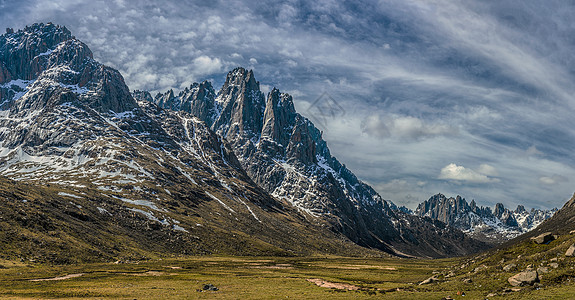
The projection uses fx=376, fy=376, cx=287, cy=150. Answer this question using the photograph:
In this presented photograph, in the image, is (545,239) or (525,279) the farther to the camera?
(545,239)

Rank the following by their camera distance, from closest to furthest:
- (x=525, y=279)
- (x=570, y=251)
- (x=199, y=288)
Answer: (x=525, y=279)
(x=570, y=251)
(x=199, y=288)

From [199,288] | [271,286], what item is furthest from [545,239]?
[199,288]

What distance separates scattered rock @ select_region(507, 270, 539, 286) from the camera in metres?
54.5

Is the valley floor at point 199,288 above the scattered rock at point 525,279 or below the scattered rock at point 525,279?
below

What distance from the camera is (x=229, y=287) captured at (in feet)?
265

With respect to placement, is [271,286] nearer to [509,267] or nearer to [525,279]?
[509,267]

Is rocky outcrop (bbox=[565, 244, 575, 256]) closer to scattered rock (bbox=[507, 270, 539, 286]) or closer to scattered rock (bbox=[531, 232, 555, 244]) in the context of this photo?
scattered rock (bbox=[507, 270, 539, 286])

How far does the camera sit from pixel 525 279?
5525cm

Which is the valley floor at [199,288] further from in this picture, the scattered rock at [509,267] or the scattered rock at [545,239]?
the scattered rock at [545,239]

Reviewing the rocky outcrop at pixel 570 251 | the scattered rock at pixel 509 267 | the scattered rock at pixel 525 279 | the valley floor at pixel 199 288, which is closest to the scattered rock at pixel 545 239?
the valley floor at pixel 199 288

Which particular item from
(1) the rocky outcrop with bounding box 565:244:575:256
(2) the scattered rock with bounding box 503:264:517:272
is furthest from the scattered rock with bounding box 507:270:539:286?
(2) the scattered rock with bounding box 503:264:517:272

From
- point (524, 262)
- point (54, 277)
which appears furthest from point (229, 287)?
point (524, 262)

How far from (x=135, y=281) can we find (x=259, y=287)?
99.3 ft

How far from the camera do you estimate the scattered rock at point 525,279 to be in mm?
54500
